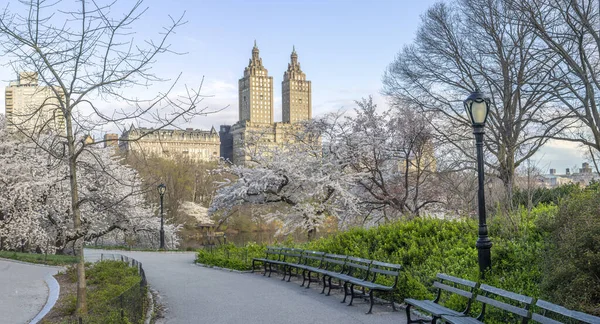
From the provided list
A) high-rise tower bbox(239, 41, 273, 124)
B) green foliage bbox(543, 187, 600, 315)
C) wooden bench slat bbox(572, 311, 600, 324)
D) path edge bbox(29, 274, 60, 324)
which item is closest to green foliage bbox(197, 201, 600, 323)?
green foliage bbox(543, 187, 600, 315)

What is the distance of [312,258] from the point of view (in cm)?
1429

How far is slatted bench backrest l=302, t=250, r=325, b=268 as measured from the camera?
14042mm

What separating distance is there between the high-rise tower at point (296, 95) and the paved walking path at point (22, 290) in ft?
480

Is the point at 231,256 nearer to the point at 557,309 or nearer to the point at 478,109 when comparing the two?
the point at 478,109

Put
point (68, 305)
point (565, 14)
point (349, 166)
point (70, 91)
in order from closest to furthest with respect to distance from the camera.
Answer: point (70, 91)
point (68, 305)
point (565, 14)
point (349, 166)

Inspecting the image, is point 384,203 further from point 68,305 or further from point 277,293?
point 68,305

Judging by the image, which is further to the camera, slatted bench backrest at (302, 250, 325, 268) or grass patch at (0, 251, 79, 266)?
grass patch at (0, 251, 79, 266)

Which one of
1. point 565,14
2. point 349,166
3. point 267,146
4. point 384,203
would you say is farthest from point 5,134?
point 565,14

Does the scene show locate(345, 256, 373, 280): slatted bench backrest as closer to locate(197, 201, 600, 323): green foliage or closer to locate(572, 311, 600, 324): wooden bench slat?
locate(197, 201, 600, 323): green foliage

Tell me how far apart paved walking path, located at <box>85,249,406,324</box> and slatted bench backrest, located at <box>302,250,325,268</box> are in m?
0.73

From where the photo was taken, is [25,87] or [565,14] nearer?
[25,87]

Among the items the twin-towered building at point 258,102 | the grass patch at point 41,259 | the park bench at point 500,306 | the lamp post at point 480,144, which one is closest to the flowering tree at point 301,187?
the grass patch at point 41,259

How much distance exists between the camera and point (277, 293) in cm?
1252

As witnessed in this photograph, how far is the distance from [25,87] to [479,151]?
820cm
